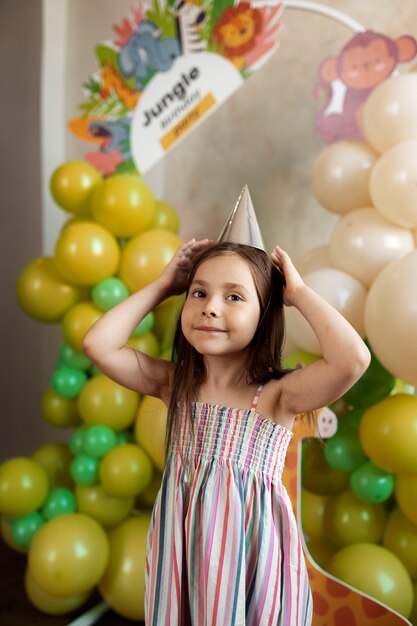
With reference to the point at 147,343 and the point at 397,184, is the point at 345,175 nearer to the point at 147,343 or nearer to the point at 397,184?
the point at 397,184

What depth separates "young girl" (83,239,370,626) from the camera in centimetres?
95

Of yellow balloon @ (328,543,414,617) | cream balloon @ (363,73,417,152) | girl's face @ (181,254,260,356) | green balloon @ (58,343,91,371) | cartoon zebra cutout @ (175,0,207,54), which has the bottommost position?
yellow balloon @ (328,543,414,617)

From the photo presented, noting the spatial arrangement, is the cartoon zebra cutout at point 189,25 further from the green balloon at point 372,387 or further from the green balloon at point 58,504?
the green balloon at point 58,504

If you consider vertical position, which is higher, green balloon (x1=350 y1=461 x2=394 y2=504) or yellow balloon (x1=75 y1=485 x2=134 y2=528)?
green balloon (x1=350 y1=461 x2=394 y2=504)

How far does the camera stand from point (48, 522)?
5.73ft

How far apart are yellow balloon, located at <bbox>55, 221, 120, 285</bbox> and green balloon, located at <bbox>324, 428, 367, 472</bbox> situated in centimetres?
76

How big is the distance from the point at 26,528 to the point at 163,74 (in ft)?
4.46

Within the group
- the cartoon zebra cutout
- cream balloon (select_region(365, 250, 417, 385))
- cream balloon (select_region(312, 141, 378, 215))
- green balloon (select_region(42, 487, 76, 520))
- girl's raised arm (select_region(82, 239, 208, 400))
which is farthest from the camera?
the cartoon zebra cutout

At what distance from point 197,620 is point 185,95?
143cm

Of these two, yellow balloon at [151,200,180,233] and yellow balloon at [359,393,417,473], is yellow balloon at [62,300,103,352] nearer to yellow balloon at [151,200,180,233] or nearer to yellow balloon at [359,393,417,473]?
yellow balloon at [151,200,180,233]

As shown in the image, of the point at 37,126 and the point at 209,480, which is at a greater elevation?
the point at 37,126

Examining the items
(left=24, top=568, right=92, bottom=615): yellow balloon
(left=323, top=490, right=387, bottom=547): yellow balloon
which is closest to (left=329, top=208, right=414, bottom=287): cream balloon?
(left=323, top=490, right=387, bottom=547): yellow balloon

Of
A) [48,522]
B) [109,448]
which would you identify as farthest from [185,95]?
[48,522]

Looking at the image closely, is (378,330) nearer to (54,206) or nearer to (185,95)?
(185,95)
